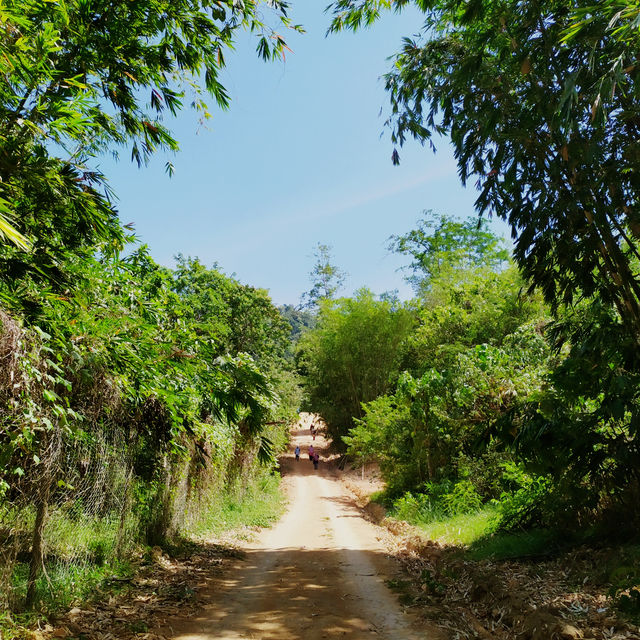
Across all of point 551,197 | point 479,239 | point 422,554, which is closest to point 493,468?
point 422,554

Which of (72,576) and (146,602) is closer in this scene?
(72,576)

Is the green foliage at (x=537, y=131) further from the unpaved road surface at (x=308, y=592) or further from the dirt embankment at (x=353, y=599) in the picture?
the unpaved road surface at (x=308, y=592)

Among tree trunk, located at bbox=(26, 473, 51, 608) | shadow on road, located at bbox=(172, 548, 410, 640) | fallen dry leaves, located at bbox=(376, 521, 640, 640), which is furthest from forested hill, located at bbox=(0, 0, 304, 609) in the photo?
fallen dry leaves, located at bbox=(376, 521, 640, 640)

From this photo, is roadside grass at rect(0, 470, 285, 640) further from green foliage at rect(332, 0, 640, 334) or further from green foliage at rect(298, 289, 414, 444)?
green foliage at rect(298, 289, 414, 444)

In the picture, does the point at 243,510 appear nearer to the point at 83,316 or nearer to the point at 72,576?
the point at 72,576

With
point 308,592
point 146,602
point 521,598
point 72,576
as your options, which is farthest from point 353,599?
point 72,576

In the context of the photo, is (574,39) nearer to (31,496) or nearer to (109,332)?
(109,332)

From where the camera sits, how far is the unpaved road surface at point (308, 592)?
4.34 meters

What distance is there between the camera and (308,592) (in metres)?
5.73

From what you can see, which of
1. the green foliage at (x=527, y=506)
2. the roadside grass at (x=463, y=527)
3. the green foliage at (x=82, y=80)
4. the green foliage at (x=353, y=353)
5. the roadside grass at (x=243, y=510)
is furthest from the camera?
the green foliage at (x=353, y=353)

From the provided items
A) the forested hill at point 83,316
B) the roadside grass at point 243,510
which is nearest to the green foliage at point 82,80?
the forested hill at point 83,316

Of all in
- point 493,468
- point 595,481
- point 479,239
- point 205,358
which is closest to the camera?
point 205,358

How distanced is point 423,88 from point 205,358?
4.94 m

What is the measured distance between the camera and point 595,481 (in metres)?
6.08
